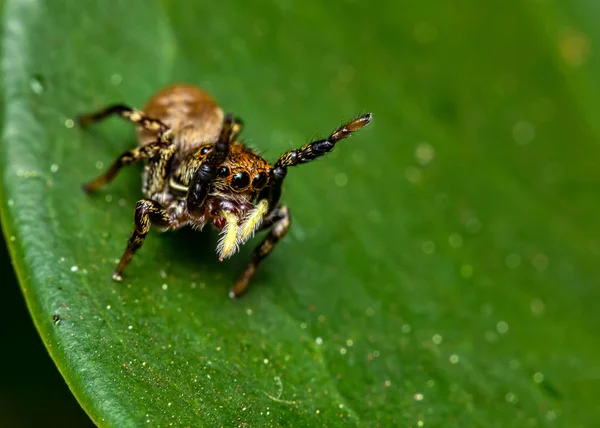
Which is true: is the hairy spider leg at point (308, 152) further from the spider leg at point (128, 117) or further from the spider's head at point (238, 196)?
the spider leg at point (128, 117)

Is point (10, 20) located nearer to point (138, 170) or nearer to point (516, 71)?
point (138, 170)

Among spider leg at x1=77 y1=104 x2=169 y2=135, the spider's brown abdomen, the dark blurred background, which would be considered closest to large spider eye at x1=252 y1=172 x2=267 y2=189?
the spider's brown abdomen

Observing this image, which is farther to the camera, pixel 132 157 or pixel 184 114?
pixel 184 114

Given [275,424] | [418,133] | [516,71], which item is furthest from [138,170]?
[516,71]

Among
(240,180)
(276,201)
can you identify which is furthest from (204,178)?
(276,201)

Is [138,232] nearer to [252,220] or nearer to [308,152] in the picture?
[252,220]
